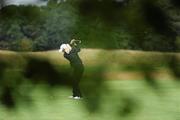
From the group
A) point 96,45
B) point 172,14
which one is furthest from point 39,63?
point 172,14

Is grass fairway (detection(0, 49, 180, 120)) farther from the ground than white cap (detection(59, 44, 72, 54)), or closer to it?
closer to it

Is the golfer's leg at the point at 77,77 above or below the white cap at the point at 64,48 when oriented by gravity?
below

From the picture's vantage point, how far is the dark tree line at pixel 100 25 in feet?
3.74

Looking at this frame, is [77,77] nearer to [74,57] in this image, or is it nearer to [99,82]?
[99,82]

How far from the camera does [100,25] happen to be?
1.17m

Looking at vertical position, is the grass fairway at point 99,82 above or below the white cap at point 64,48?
below

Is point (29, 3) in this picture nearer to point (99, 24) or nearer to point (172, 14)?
point (99, 24)

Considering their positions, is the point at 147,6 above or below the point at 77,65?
above

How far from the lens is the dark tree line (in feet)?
3.74

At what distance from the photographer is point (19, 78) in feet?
3.97

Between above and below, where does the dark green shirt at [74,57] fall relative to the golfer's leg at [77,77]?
above

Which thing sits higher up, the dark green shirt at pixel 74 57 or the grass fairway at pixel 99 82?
the dark green shirt at pixel 74 57

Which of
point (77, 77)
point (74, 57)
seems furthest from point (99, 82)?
point (74, 57)

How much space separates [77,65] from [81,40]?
0.06 meters
